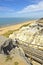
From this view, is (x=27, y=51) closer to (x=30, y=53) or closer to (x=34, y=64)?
(x=30, y=53)

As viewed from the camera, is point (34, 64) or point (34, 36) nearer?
point (34, 64)

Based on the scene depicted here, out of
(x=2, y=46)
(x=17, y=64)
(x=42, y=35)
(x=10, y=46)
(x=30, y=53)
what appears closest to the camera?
(x=17, y=64)

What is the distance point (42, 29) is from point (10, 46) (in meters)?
9.91

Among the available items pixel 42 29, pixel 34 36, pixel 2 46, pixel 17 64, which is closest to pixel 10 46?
pixel 2 46

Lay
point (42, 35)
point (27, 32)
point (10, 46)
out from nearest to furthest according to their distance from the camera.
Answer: point (10, 46)
point (42, 35)
point (27, 32)

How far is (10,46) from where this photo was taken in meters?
18.5

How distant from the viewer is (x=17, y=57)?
577 inches

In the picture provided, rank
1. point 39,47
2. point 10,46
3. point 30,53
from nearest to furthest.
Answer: point 10,46, point 30,53, point 39,47

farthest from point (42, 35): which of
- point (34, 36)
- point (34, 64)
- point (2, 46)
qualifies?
point (2, 46)

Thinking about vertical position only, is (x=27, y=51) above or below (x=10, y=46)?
below

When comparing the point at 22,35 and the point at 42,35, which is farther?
the point at 22,35

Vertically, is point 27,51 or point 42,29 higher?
point 42,29

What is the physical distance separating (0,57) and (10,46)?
4063mm

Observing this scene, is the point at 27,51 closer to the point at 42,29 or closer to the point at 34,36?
the point at 34,36
